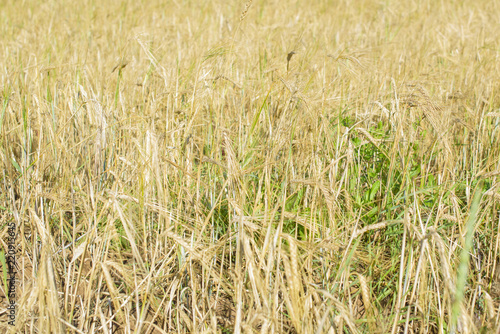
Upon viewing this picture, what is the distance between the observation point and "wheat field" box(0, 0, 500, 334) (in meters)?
1.18

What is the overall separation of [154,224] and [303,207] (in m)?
0.56

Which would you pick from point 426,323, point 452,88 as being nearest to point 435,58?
point 452,88

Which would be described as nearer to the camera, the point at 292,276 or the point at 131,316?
the point at 292,276

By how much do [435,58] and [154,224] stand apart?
2.35 meters

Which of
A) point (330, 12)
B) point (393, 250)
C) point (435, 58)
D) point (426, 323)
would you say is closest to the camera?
point (426, 323)

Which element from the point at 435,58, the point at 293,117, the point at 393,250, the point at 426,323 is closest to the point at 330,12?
the point at 435,58

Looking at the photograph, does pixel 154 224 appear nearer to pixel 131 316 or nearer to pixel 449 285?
pixel 131 316

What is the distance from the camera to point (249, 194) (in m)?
1.60

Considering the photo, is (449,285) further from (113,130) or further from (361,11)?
(361,11)

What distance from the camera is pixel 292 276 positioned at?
3.37 feet

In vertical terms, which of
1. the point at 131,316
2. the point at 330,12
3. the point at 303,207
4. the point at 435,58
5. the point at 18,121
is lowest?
the point at 131,316

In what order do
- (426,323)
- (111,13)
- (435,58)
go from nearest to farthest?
(426,323) < (435,58) < (111,13)

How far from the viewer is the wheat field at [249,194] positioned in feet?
3.86

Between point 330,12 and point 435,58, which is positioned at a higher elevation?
point 330,12
